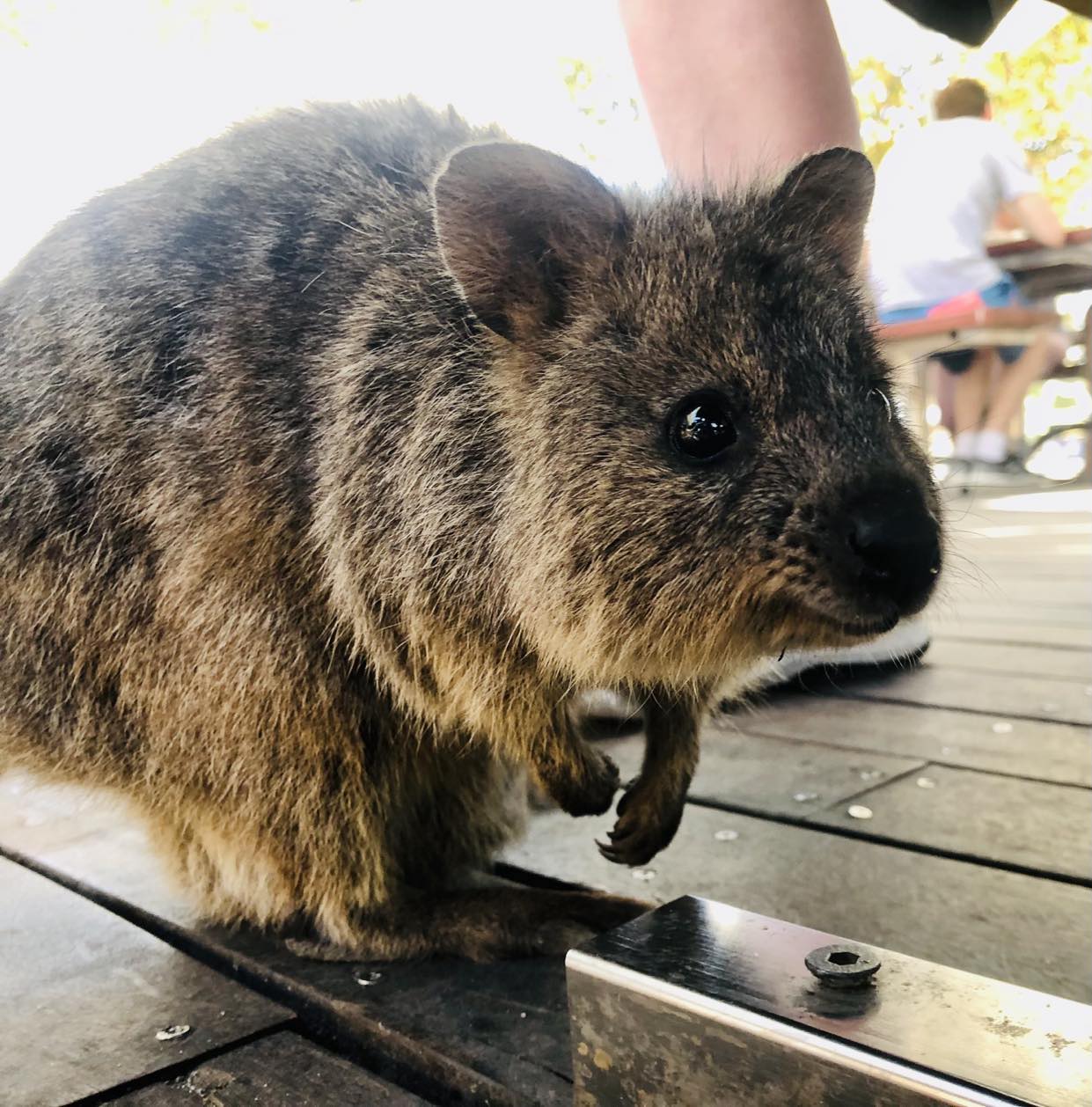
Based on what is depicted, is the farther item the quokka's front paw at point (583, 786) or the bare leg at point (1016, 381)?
the bare leg at point (1016, 381)

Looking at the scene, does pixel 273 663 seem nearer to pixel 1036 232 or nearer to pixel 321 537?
pixel 321 537

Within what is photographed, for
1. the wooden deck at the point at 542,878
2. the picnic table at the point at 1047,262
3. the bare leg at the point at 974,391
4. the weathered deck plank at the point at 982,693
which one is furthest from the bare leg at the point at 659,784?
the bare leg at the point at 974,391

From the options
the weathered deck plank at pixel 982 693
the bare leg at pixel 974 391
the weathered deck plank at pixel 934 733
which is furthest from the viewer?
the bare leg at pixel 974 391

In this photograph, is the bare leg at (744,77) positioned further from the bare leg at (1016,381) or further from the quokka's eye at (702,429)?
the bare leg at (1016,381)

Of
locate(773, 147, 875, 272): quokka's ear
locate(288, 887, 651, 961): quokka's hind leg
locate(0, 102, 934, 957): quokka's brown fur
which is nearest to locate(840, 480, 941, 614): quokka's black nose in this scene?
locate(0, 102, 934, 957): quokka's brown fur

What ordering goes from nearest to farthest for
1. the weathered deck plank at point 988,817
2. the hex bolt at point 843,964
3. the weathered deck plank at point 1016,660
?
the hex bolt at point 843,964 → the weathered deck plank at point 988,817 → the weathered deck plank at point 1016,660

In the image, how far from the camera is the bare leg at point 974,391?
840 cm

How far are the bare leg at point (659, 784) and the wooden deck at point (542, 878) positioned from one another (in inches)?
6.6

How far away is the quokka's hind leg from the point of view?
5.83 ft

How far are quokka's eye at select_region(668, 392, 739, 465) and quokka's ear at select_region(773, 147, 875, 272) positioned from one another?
0.37 meters

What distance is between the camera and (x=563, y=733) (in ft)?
5.78

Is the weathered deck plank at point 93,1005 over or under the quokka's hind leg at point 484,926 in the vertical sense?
over

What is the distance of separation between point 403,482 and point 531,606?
0.28 meters

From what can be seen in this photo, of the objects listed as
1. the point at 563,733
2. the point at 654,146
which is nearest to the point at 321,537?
the point at 563,733
